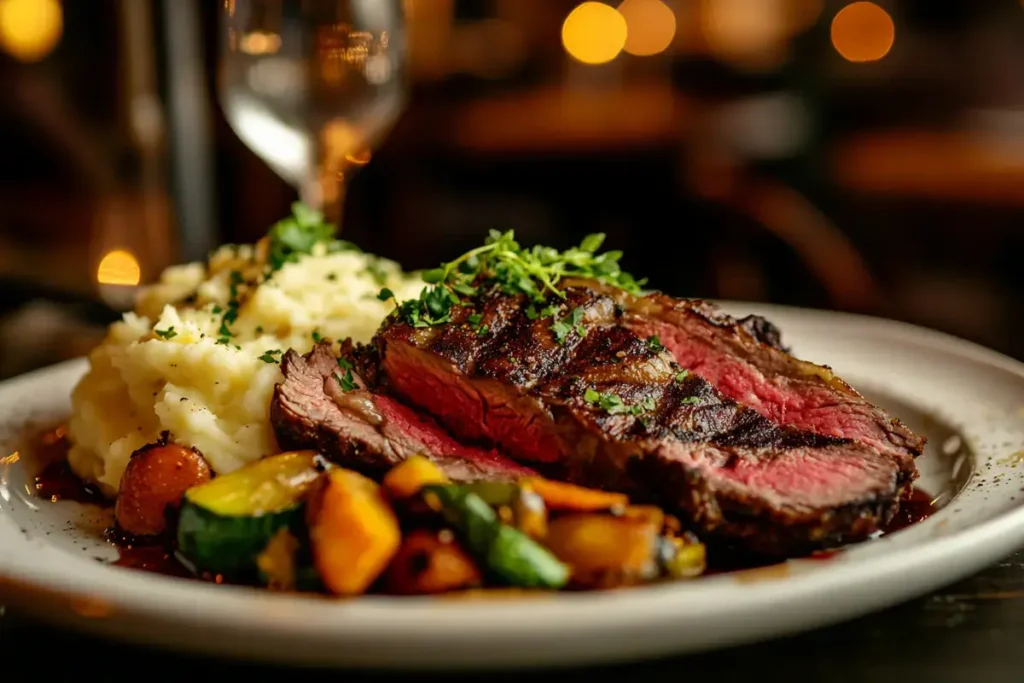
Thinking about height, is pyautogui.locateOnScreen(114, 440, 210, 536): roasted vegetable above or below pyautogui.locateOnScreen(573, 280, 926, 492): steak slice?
below

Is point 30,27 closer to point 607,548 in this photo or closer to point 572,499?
point 572,499

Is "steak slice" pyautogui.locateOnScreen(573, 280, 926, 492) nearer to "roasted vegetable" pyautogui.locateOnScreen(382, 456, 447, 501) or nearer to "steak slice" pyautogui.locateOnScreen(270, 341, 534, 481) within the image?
"steak slice" pyautogui.locateOnScreen(270, 341, 534, 481)

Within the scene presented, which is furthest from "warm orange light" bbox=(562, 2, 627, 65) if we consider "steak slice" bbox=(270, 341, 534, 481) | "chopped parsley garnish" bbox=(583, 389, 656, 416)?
"chopped parsley garnish" bbox=(583, 389, 656, 416)

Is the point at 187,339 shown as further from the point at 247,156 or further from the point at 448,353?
the point at 247,156

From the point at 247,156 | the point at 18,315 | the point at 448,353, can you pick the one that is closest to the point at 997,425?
the point at 448,353

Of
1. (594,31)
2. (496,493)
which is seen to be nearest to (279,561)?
(496,493)

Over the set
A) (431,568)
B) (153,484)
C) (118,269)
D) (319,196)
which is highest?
(319,196)

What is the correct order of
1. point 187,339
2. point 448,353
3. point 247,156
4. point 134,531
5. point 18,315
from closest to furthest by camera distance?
point 134,531, point 448,353, point 187,339, point 18,315, point 247,156
